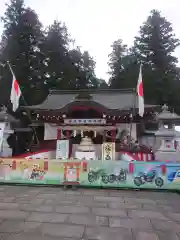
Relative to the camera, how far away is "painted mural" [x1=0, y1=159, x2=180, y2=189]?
286 inches

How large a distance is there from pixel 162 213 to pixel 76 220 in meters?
2.08

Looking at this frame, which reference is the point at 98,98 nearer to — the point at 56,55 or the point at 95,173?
the point at 95,173

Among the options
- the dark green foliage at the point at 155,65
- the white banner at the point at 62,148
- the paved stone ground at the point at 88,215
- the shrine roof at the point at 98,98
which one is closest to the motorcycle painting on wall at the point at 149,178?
the paved stone ground at the point at 88,215

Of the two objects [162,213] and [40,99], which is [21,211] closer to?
[162,213]

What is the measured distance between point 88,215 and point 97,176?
266cm

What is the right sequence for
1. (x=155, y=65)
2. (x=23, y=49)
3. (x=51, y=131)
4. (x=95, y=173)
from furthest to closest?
(x=155, y=65) < (x=23, y=49) < (x=51, y=131) < (x=95, y=173)

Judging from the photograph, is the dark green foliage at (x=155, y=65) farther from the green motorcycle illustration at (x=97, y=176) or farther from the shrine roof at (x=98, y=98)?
the green motorcycle illustration at (x=97, y=176)

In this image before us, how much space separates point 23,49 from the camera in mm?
24734

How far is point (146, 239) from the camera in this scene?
367 centimetres

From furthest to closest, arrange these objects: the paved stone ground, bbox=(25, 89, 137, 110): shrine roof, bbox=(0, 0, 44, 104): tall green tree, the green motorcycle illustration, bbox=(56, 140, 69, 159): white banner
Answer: bbox=(0, 0, 44, 104): tall green tree
bbox=(25, 89, 137, 110): shrine roof
bbox=(56, 140, 69, 159): white banner
the green motorcycle illustration
the paved stone ground

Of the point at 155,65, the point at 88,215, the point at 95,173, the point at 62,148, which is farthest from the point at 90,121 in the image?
the point at 155,65

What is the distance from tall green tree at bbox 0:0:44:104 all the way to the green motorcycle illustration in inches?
632

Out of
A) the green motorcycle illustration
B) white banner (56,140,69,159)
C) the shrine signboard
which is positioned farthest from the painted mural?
the shrine signboard

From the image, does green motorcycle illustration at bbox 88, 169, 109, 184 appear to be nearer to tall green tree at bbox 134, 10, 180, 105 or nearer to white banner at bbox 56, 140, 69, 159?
white banner at bbox 56, 140, 69, 159
